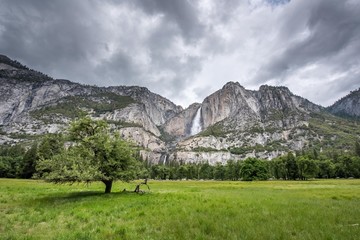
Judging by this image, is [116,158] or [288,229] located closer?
[288,229]

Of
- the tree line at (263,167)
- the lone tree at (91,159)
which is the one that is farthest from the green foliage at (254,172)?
the lone tree at (91,159)

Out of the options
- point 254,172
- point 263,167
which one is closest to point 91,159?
point 254,172

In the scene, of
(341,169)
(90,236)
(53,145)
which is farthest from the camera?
(341,169)

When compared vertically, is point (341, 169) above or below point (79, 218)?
above

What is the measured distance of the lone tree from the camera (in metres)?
28.3

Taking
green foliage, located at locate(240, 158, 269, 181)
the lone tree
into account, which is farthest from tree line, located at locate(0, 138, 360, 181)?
the lone tree

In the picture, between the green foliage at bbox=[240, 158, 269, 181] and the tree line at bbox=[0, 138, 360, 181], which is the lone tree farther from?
the green foliage at bbox=[240, 158, 269, 181]

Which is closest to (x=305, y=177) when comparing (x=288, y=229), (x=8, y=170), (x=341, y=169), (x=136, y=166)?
(x=341, y=169)

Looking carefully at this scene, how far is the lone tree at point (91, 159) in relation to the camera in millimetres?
28336

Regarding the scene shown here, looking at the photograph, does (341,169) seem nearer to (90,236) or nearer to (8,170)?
(90,236)

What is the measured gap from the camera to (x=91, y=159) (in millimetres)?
30938

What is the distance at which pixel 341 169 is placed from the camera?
139m

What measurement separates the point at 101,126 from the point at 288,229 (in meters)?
28.4

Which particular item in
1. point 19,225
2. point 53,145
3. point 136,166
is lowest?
point 19,225
